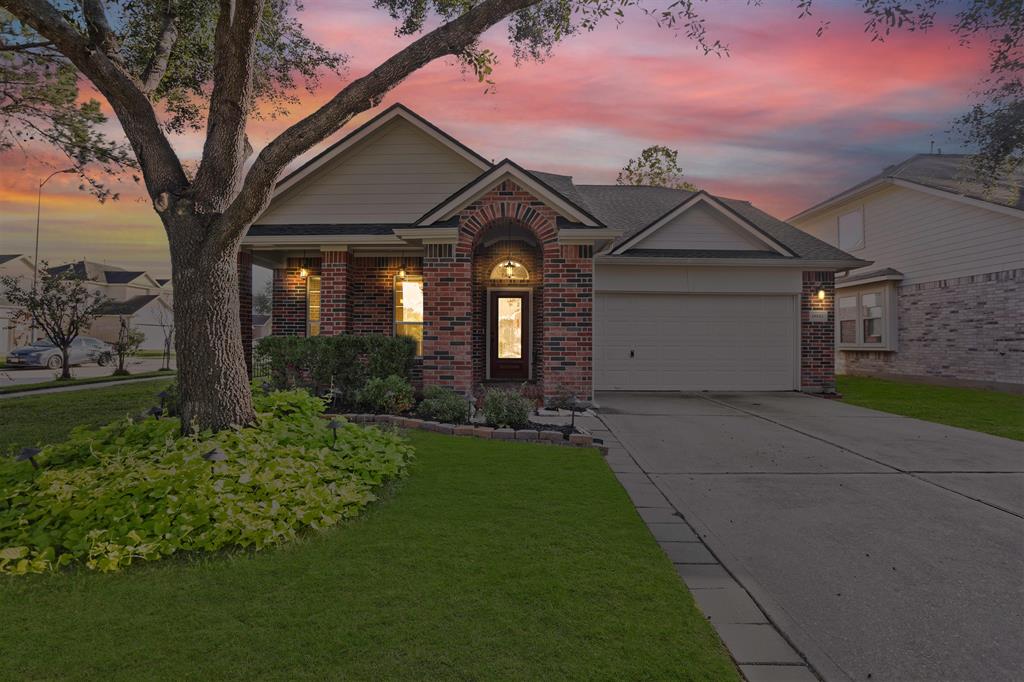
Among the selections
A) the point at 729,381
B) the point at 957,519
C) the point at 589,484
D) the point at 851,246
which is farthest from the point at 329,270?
the point at 851,246

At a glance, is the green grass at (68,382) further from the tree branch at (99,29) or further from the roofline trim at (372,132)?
the tree branch at (99,29)

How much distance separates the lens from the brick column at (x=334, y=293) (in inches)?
478

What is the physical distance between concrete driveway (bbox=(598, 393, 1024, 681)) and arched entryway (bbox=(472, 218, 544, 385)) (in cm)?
444

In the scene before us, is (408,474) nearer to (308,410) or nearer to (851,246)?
(308,410)

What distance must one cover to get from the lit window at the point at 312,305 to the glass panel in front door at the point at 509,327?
482cm

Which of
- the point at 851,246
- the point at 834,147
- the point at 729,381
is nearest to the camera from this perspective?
the point at 729,381

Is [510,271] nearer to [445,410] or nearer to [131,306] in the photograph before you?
[445,410]

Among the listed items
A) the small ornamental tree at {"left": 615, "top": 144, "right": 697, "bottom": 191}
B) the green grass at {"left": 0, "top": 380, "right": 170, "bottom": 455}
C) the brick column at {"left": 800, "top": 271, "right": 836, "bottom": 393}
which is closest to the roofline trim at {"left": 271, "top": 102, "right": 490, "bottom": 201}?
the green grass at {"left": 0, "top": 380, "right": 170, "bottom": 455}

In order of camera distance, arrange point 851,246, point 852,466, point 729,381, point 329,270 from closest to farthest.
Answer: point 852,466, point 329,270, point 729,381, point 851,246

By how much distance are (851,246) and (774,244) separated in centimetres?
→ 969

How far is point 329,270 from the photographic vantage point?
12250 mm

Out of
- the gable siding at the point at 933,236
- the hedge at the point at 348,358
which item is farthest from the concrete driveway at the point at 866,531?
the gable siding at the point at 933,236

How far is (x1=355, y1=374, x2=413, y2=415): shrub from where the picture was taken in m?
8.33

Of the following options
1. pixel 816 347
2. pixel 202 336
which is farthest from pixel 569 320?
pixel 816 347
